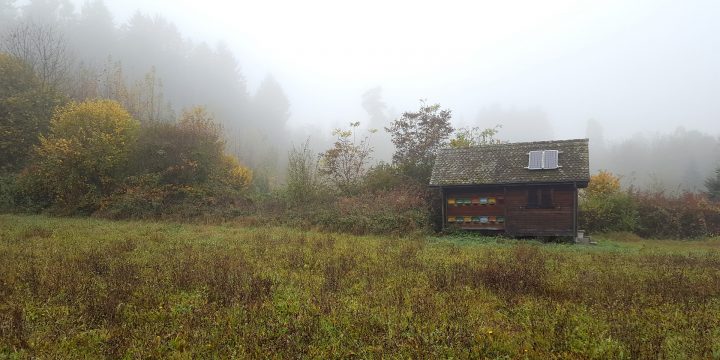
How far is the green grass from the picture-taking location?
213 inches

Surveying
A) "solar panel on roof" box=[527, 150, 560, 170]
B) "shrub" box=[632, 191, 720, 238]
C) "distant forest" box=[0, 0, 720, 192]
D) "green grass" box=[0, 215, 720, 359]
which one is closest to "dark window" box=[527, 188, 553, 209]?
"solar panel on roof" box=[527, 150, 560, 170]

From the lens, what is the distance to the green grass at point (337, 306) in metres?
5.41

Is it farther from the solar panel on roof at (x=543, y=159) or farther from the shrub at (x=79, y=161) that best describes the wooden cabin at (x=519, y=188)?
the shrub at (x=79, y=161)

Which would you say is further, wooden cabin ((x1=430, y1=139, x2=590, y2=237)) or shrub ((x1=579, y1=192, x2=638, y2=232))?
shrub ((x1=579, y1=192, x2=638, y2=232))

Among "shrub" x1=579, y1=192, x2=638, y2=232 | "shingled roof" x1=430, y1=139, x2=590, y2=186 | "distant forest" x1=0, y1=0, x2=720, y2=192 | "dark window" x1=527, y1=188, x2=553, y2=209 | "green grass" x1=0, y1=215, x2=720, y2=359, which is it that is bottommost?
"green grass" x1=0, y1=215, x2=720, y2=359

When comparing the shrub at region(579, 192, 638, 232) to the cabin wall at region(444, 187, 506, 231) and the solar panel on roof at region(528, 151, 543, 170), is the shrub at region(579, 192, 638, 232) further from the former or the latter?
the cabin wall at region(444, 187, 506, 231)

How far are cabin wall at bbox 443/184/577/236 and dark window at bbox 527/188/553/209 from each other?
113 mm

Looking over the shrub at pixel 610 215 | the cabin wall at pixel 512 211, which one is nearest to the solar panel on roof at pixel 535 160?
the cabin wall at pixel 512 211

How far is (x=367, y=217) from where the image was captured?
22859 mm

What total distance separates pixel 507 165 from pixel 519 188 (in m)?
1.68

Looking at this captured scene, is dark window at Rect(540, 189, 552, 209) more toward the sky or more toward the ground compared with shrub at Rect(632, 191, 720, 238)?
more toward the sky

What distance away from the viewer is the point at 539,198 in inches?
906

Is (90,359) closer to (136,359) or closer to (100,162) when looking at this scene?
(136,359)

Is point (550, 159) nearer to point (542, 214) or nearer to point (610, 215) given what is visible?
point (542, 214)
